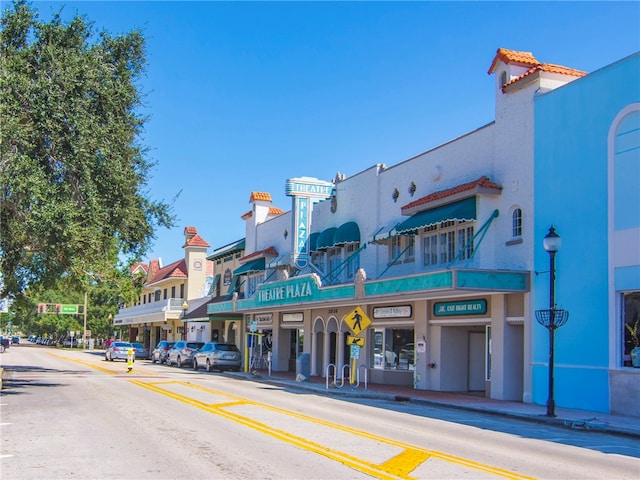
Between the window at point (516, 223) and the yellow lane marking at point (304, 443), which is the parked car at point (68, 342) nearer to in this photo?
the window at point (516, 223)

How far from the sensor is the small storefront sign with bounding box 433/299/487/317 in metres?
23.5

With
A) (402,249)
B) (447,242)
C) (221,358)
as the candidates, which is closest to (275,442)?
(447,242)

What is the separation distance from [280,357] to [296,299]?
27.6ft

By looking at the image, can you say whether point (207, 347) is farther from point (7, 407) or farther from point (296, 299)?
point (7, 407)

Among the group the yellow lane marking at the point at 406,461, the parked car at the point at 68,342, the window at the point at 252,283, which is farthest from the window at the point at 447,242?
the parked car at the point at 68,342

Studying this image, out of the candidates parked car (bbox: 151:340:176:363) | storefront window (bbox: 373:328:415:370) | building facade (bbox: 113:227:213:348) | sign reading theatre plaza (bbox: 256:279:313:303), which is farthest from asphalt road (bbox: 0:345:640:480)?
building facade (bbox: 113:227:213:348)

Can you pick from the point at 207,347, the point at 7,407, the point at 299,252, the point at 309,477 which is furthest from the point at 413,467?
the point at 207,347

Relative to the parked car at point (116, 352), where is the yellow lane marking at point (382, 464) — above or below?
above

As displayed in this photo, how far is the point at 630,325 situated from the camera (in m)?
18.6

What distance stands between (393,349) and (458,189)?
822cm

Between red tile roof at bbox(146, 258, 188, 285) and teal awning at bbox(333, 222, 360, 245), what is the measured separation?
1187 inches

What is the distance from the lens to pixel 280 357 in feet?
131

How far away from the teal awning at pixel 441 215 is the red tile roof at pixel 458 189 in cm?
38

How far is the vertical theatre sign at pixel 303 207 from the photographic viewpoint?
115 feet
